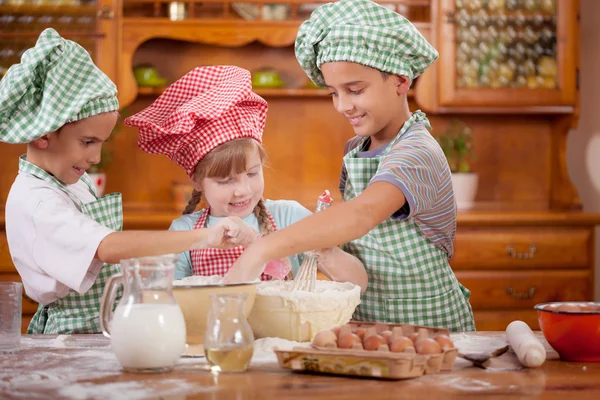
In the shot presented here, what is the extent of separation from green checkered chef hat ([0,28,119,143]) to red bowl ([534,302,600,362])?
34.8 inches

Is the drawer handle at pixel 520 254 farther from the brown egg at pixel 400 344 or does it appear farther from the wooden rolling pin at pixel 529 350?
the brown egg at pixel 400 344

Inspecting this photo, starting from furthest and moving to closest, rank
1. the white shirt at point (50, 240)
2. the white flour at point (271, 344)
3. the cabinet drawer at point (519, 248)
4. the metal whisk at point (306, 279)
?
the cabinet drawer at point (519, 248), the white shirt at point (50, 240), the metal whisk at point (306, 279), the white flour at point (271, 344)

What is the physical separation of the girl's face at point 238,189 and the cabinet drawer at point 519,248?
1.50 metres

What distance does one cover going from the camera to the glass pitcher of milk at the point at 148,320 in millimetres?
1032

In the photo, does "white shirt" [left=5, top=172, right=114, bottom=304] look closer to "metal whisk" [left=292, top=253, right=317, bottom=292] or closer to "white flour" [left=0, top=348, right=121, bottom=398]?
"white flour" [left=0, top=348, right=121, bottom=398]

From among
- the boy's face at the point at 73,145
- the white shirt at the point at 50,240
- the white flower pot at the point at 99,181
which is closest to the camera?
the white shirt at the point at 50,240

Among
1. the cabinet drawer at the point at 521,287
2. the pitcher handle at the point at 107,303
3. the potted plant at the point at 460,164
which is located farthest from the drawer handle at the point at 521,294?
the pitcher handle at the point at 107,303

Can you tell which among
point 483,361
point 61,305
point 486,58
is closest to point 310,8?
point 486,58

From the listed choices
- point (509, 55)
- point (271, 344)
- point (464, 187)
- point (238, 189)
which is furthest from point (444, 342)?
point (509, 55)

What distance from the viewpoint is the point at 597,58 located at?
11.6 feet

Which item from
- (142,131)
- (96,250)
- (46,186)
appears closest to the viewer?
(96,250)

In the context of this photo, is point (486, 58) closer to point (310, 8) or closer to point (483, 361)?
point (310, 8)

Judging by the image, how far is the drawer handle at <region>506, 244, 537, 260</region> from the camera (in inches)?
121

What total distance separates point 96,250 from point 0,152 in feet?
7.56
